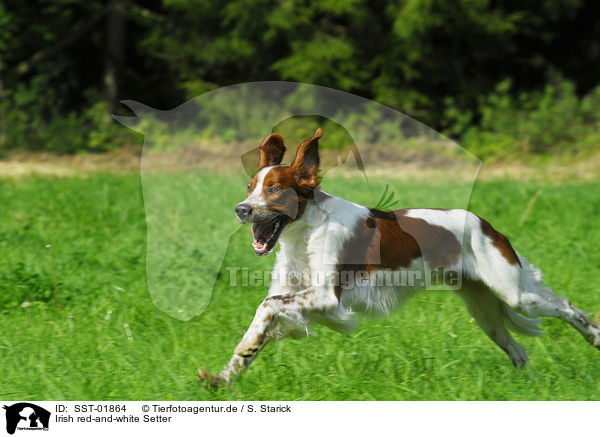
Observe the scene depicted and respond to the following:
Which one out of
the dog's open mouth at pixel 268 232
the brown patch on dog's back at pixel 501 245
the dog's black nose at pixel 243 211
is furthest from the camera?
the brown patch on dog's back at pixel 501 245

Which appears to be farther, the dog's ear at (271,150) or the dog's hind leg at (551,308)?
the dog's hind leg at (551,308)

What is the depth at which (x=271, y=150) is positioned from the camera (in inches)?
143

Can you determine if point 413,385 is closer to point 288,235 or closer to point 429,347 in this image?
point 429,347

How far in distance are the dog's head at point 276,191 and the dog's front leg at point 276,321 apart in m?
0.29

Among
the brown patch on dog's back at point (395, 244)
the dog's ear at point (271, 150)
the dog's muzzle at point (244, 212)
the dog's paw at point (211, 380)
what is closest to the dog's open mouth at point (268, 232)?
the dog's muzzle at point (244, 212)

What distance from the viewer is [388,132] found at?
253 inches

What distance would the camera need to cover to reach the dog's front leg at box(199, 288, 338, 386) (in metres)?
3.52

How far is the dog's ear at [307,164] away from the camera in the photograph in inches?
139

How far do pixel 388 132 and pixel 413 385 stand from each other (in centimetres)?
298

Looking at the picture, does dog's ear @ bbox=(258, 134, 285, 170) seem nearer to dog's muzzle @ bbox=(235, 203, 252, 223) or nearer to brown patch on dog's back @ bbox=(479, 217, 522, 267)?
dog's muzzle @ bbox=(235, 203, 252, 223)

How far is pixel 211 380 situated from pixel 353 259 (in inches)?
36.2

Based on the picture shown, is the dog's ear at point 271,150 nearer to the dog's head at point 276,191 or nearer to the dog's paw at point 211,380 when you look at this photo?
the dog's head at point 276,191
